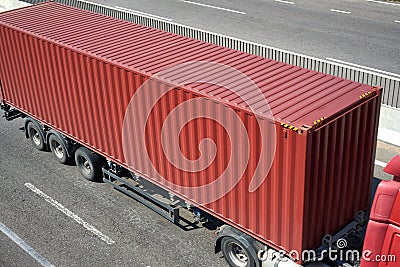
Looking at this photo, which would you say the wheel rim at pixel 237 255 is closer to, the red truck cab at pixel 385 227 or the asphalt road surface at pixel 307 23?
the red truck cab at pixel 385 227

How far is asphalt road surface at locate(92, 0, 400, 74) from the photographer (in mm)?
20672

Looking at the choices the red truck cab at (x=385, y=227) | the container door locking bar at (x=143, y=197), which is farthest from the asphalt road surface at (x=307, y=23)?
the red truck cab at (x=385, y=227)

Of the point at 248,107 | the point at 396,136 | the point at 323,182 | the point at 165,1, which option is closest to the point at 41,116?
the point at 248,107

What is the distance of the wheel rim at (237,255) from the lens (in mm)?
10039

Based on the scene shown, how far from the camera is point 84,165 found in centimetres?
1362

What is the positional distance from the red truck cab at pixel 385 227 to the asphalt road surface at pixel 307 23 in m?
12.7

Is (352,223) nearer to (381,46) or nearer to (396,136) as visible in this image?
(396,136)

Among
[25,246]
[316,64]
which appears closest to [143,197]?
[25,246]

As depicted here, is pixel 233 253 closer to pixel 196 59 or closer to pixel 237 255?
pixel 237 255

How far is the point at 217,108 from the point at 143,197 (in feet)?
14.2

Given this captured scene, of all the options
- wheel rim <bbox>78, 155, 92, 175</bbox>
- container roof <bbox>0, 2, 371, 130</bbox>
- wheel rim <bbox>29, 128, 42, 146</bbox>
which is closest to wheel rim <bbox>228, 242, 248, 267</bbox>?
container roof <bbox>0, 2, 371, 130</bbox>

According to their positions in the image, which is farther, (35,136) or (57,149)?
(35,136)

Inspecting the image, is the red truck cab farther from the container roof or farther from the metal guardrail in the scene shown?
the metal guardrail

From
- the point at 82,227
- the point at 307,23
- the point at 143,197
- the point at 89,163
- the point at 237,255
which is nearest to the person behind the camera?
the point at 237,255
